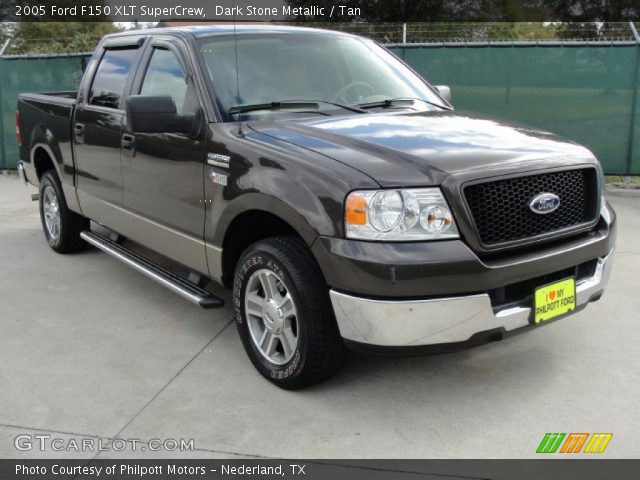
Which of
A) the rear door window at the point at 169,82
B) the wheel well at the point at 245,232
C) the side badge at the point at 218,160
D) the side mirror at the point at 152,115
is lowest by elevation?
the wheel well at the point at 245,232

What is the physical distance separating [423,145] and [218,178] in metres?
1.16

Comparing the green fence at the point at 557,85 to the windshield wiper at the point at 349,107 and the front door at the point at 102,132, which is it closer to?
the front door at the point at 102,132

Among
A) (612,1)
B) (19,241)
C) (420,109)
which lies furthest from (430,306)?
(612,1)

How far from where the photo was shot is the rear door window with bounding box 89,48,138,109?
5.01 m

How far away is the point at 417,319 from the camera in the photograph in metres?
3.04

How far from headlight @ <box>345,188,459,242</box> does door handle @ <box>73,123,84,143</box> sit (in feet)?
10.3

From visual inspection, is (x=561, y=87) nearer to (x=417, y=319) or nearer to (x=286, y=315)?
(x=286, y=315)

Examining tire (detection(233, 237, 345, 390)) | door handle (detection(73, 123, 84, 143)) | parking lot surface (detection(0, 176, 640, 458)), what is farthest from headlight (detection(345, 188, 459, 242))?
door handle (detection(73, 123, 84, 143))

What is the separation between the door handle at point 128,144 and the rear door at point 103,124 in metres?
0.09

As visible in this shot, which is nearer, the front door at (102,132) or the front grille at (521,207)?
the front grille at (521,207)

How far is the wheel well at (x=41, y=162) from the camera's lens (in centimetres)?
650

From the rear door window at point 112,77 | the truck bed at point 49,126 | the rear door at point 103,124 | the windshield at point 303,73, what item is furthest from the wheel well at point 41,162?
the windshield at point 303,73

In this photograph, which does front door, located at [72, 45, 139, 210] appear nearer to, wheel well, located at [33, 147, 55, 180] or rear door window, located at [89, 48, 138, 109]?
rear door window, located at [89, 48, 138, 109]
